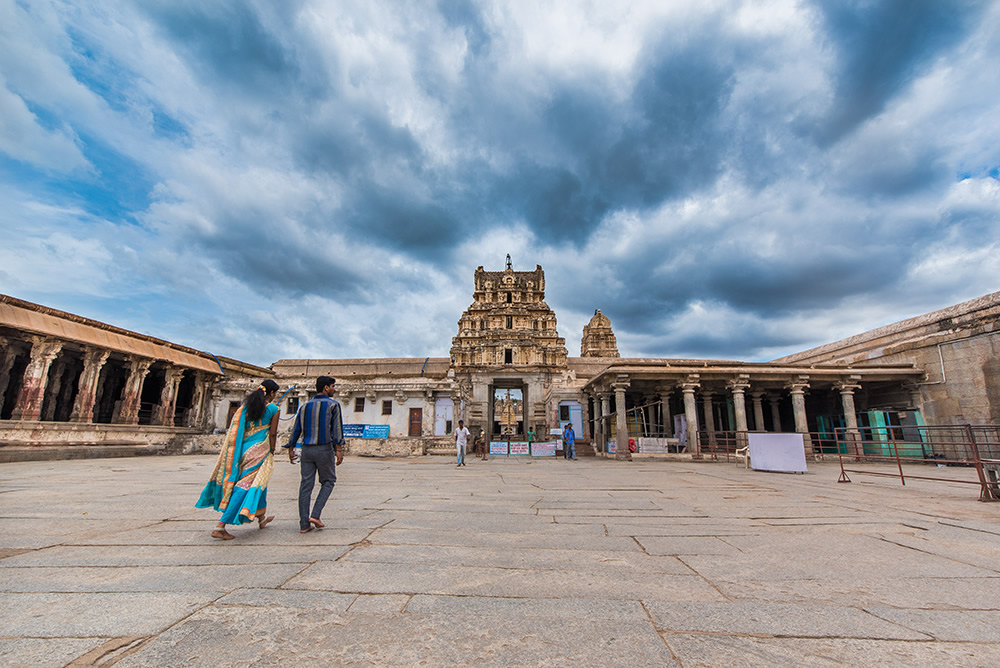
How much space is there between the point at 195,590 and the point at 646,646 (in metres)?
2.65

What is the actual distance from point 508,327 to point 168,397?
23.6m

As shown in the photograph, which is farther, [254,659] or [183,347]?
[183,347]

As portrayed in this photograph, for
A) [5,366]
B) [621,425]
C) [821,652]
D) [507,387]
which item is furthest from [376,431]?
[821,652]

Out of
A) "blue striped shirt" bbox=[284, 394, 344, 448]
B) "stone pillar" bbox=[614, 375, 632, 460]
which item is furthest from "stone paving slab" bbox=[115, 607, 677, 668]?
"stone pillar" bbox=[614, 375, 632, 460]

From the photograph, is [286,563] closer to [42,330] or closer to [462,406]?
[42,330]

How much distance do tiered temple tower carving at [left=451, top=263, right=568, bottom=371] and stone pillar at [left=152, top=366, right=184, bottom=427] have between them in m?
18.3

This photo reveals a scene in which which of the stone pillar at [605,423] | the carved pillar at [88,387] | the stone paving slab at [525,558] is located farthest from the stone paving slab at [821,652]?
the carved pillar at [88,387]

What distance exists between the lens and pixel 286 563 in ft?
10.7

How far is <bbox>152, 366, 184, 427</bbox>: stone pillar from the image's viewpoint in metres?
24.6

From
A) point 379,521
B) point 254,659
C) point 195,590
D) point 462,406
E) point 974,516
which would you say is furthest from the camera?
point 462,406

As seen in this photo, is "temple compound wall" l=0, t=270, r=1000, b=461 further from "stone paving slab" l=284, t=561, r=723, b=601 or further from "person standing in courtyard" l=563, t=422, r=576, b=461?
"stone paving slab" l=284, t=561, r=723, b=601

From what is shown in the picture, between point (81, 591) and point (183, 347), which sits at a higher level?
point (183, 347)

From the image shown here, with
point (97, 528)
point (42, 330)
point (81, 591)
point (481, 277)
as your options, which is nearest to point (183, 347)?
point (42, 330)

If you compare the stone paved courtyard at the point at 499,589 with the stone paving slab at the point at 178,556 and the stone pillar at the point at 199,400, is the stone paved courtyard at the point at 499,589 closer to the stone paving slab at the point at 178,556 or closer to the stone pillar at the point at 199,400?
the stone paving slab at the point at 178,556
